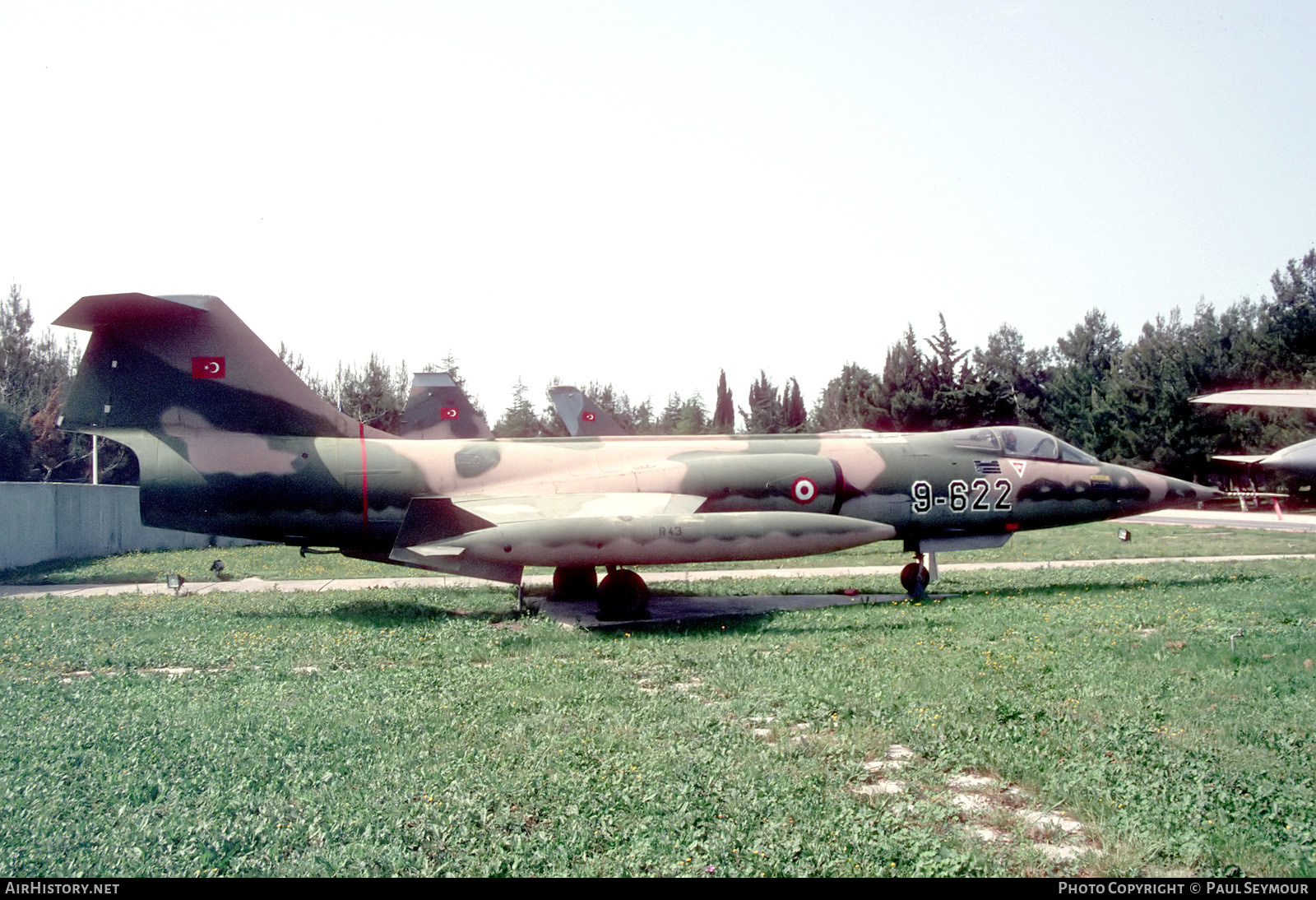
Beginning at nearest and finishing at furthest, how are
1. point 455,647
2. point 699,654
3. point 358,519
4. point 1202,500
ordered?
point 699,654, point 455,647, point 358,519, point 1202,500

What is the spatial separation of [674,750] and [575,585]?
9.01 metres

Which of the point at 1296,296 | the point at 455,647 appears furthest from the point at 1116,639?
the point at 1296,296

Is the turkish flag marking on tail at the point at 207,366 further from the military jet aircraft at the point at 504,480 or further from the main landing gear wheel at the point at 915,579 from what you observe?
the main landing gear wheel at the point at 915,579

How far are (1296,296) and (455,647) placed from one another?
142 ft

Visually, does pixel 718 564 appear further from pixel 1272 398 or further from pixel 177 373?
pixel 1272 398

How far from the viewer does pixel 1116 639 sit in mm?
9156

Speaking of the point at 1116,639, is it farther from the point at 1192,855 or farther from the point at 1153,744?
the point at 1192,855

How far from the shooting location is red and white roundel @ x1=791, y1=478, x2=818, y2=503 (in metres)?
13.3

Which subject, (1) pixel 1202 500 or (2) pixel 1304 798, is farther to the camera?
(1) pixel 1202 500

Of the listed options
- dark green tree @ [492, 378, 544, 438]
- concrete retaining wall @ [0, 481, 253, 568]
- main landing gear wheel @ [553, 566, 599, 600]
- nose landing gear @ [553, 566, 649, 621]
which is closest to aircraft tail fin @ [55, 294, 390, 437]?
main landing gear wheel @ [553, 566, 599, 600]

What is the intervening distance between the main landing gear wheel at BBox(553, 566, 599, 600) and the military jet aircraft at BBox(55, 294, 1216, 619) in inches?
90.2

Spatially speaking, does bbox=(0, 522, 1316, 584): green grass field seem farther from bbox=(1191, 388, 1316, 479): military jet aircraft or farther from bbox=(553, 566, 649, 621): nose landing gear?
bbox=(1191, 388, 1316, 479): military jet aircraft

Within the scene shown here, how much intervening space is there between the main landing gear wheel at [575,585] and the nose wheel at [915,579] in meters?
5.09

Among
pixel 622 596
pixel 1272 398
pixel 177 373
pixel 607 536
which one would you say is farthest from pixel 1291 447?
pixel 177 373
